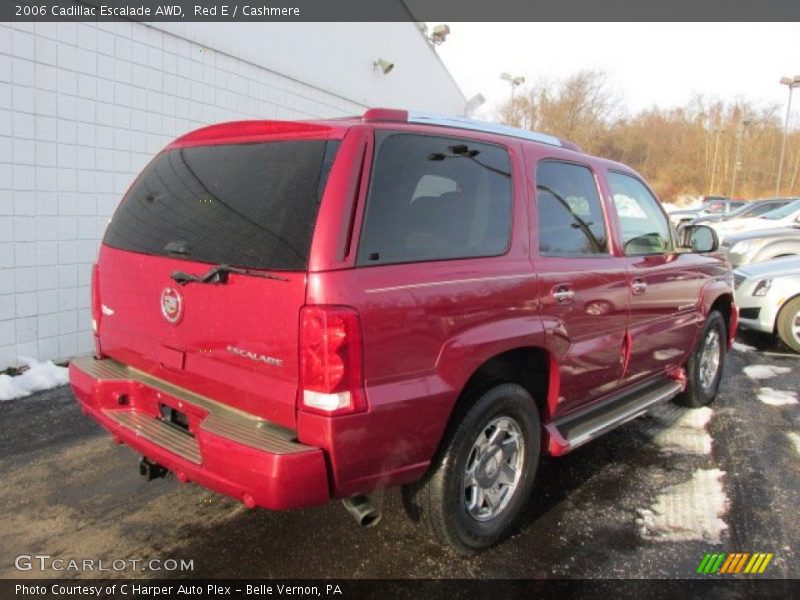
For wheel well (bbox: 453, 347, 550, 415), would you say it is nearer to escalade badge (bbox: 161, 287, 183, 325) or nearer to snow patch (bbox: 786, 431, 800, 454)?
escalade badge (bbox: 161, 287, 183, 325)

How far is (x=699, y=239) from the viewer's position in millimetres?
4617

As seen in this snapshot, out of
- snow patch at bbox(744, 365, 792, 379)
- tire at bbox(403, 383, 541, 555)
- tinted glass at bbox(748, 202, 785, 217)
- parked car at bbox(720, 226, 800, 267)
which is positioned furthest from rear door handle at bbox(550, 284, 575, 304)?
tinted glass at bbox(748, 202, 785, 217)

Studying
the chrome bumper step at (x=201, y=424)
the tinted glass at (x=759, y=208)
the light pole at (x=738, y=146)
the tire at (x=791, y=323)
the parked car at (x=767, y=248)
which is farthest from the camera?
the light pole at (x=738, y=146)

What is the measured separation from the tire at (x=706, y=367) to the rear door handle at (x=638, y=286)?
4.28 feet

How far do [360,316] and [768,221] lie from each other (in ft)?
48.4

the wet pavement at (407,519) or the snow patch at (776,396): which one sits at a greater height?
the snow patch at (776,396)

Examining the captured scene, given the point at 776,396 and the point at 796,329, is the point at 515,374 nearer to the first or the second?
the point at 776,396

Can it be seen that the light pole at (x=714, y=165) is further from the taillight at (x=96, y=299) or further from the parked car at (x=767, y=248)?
the taillight at (x=96, y=299)

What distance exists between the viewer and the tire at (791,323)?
23.6ft

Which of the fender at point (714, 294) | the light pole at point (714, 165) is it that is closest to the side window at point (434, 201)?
the fender at point (714, 294)

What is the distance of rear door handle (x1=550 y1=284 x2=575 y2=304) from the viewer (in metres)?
3.06

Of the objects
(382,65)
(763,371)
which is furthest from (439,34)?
(763,371)

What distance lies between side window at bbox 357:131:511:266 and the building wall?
165 inches

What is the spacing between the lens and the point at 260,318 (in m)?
2.30
